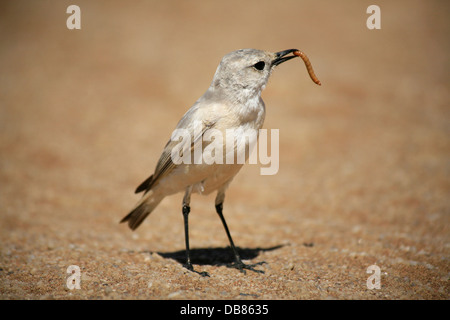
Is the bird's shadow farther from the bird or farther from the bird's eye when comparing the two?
the bird's eye

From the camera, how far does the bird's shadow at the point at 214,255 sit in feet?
18.6

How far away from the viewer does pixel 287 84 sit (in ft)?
46.7

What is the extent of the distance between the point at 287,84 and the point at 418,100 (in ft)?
14.6

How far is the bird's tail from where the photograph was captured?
19.2ft

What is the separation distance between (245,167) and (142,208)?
225 inches

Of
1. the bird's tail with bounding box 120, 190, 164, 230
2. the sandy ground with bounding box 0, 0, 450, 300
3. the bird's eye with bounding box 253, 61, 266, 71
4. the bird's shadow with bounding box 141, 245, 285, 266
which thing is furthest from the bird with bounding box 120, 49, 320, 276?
the sandy ground with bounding box 0, 0, 450, 300

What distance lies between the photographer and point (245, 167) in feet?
37.4

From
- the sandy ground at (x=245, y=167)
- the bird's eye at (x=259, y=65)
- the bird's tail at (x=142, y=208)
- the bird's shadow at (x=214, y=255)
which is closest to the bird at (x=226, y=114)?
the bird's eye at (x=259, y=65)

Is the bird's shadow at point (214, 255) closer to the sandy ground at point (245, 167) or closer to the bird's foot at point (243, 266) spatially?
the sandy ground at point (245, 167)

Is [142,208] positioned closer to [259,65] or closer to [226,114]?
[226,114]

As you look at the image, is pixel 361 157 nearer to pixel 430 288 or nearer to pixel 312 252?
pixel 312 252

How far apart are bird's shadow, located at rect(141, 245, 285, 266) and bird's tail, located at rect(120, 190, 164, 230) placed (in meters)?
0.67

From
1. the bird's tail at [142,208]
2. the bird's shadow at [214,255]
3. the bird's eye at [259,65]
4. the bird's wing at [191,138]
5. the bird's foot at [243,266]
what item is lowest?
the bird's shadow at [214,255]

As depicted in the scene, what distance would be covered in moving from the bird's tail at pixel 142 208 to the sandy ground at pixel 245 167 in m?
0.54
